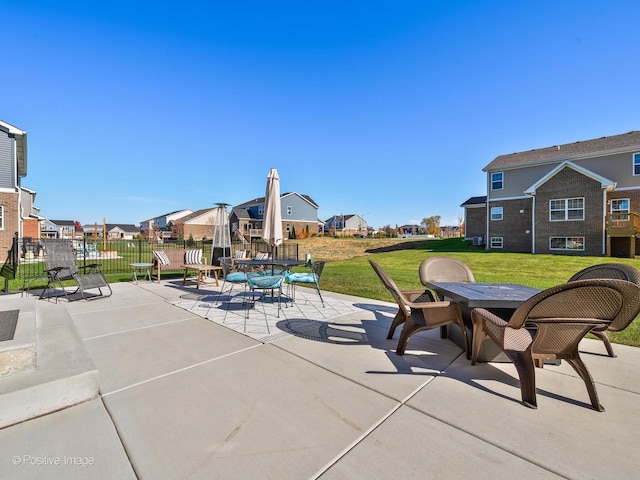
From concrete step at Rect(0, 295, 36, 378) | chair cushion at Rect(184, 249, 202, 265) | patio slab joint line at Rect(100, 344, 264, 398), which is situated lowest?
patio slab joint line at Rect(100, 344, 264, 398)

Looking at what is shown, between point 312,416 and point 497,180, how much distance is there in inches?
990

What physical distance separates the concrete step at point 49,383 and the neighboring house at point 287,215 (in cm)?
3743

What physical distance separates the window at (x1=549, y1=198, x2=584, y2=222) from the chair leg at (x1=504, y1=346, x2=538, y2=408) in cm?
2023

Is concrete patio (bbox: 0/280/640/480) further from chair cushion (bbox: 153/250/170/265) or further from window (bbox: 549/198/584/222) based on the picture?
window (bbox: 549/198/584/222)

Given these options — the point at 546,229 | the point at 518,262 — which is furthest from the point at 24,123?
the point at 546,229

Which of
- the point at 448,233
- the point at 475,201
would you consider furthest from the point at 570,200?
the point at 448,233

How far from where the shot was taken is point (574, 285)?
2.28 metres

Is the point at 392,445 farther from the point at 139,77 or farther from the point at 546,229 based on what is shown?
the point at 546,229

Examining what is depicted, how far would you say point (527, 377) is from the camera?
2545mm

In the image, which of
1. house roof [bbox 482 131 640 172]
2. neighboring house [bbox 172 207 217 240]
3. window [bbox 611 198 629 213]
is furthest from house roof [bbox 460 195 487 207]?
neighboring house [bbox 172 207 217 240]

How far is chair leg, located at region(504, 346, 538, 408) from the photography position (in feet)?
8.16

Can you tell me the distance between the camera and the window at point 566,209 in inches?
683

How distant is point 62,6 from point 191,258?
8.70 m

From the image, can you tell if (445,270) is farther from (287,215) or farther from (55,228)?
(55,228)
